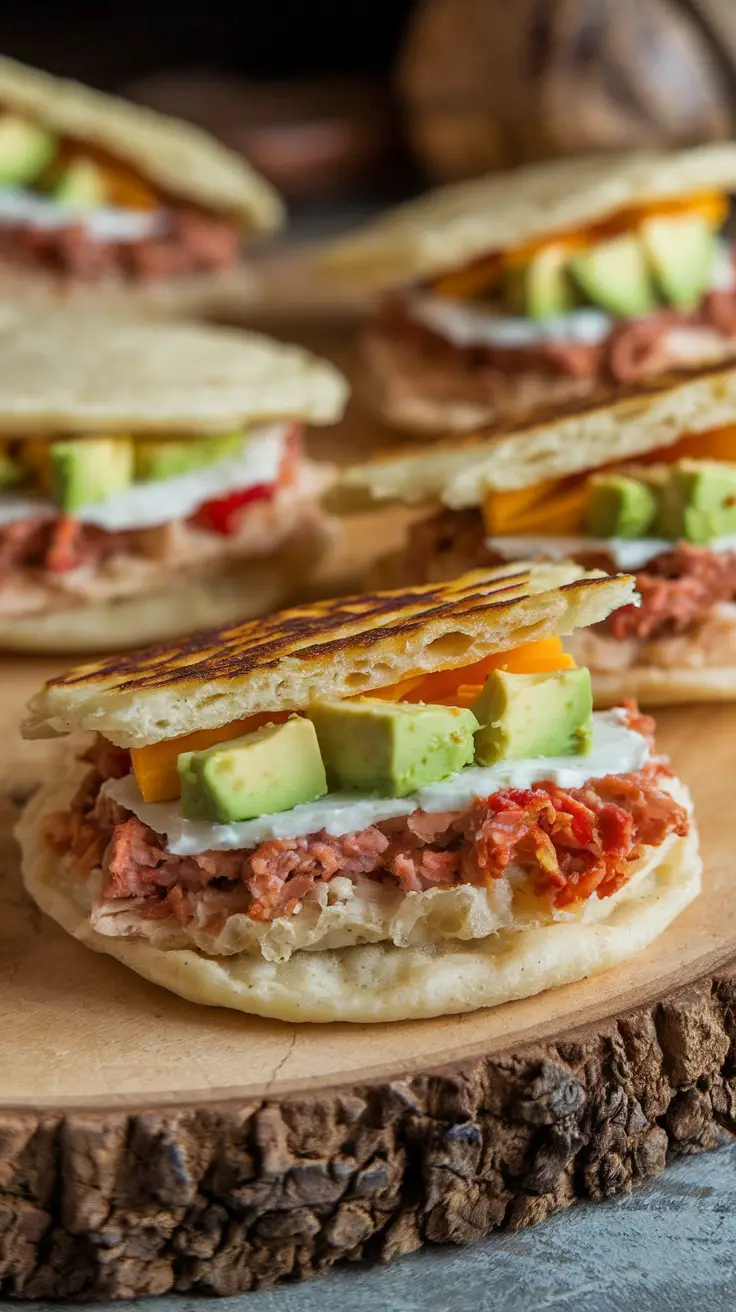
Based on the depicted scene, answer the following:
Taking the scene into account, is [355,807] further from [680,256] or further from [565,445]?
[680,256]

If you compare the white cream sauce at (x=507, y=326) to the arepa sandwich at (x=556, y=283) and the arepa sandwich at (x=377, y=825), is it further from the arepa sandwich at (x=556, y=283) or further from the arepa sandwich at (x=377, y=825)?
the arepa sandwich at (x=377, y=825)

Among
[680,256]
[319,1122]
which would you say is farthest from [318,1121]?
[680,256]

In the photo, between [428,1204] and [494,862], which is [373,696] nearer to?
[494,862]

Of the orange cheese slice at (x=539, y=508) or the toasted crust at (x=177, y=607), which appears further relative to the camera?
the toasted crust at (x=177, y=607)

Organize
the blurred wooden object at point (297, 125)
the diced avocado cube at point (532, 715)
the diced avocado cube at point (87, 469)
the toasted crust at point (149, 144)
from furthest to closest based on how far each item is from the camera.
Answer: the blurred wooden object at point (297, 125)
the toasted crust at point (149, 144)
the diced avocado cube at point (87, 469)
the diced avocado cube at point (532, 715)

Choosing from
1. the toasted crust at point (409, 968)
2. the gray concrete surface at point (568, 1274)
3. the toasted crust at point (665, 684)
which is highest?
the toasted crust at point (665, 684)

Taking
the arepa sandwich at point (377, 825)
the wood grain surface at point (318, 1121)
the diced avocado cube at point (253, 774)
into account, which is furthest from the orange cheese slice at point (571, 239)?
the wood grain surface at point (318, 1121)

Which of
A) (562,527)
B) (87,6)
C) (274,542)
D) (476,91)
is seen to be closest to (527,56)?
(476,91)

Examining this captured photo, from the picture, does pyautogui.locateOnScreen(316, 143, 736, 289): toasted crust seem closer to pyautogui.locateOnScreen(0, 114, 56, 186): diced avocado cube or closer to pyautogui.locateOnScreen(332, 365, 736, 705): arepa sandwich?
pyautogui.locateOnScreen(0, 114, 56, 186): diced avocado cube
